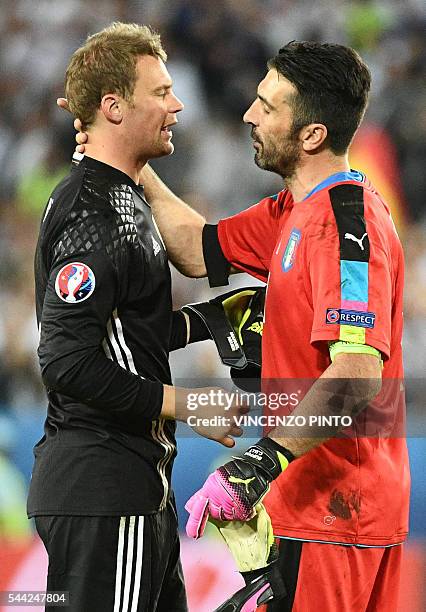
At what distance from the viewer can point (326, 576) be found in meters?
2.29

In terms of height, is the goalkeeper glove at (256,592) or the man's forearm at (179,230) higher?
the man's forearm at (179,230)

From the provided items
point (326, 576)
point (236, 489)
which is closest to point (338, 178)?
point (236, 489)

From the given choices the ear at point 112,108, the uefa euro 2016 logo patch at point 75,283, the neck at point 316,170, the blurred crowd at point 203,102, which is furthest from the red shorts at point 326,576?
the blurred crowd at point 203,102

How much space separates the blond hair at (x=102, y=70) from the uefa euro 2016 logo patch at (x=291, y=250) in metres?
0.54

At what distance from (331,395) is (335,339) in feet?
0.43

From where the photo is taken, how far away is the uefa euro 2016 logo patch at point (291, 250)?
7.75ft

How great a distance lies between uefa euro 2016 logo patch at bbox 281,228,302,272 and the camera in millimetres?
2363

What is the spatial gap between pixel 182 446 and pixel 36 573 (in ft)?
3.29

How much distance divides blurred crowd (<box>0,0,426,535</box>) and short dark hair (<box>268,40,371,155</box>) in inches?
119

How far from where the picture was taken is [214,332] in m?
2.57

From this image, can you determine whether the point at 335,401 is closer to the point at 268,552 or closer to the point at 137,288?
the point at 268,552

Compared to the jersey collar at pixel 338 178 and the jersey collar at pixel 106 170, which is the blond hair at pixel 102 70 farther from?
the jersey collar at pixel 338 178

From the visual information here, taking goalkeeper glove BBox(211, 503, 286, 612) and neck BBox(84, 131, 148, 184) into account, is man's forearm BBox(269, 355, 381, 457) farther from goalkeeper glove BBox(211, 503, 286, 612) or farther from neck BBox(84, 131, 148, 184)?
neck BBox(84, 131, 148, 184)

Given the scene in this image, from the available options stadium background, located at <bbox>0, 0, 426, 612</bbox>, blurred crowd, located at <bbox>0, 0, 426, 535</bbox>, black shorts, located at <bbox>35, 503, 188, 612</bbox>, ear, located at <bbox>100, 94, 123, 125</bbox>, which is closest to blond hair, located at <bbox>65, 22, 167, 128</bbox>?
ear, located at <bbox>100, 94, 123, 125</bbox>
